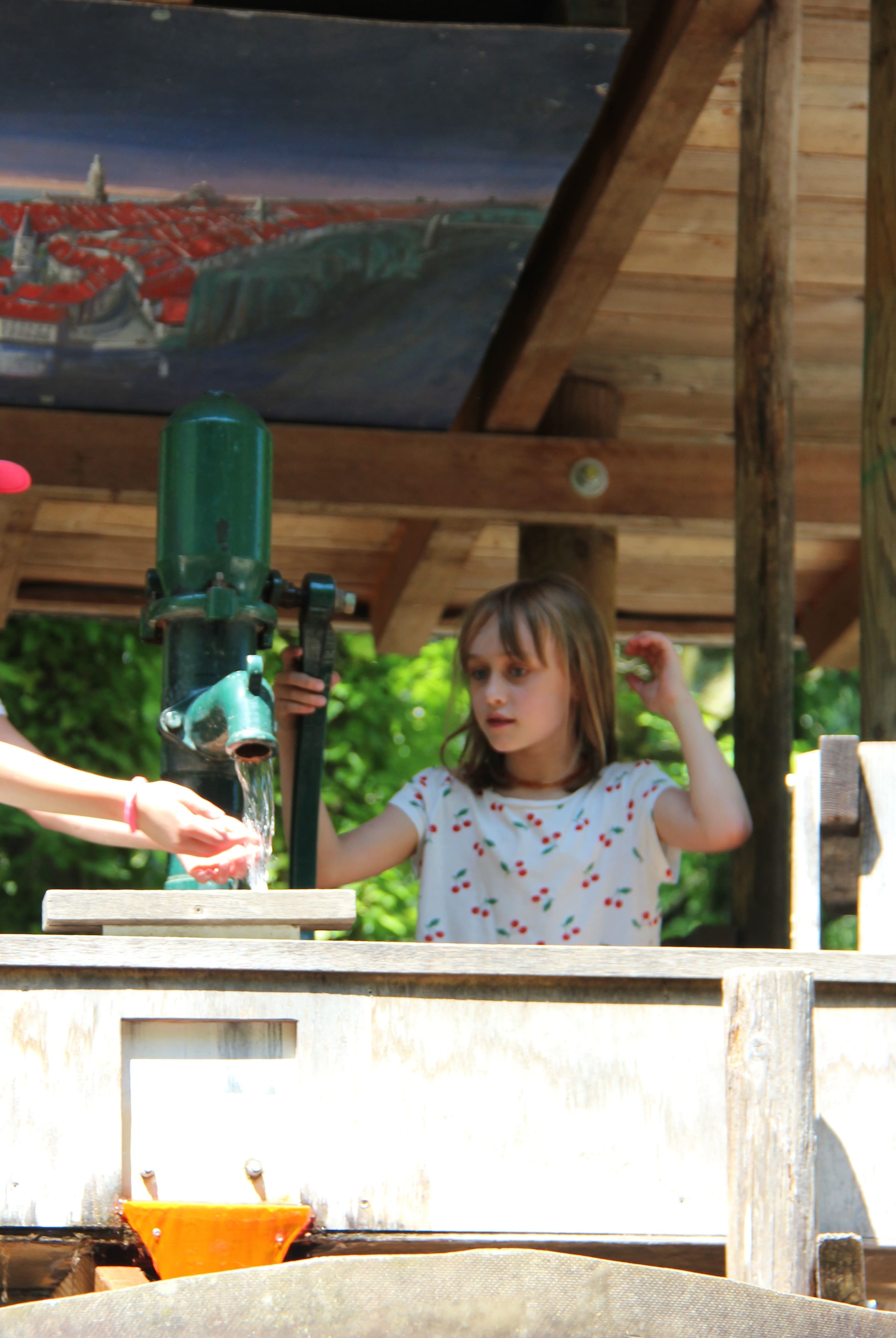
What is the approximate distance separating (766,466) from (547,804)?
757mm

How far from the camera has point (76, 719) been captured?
7.05 meters

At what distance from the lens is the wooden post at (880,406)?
7.31 feet

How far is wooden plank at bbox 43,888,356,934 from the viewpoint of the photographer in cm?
156

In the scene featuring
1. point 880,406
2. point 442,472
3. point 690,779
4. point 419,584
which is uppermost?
point 442,472

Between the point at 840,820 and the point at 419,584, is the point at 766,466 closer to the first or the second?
the point at 840,820

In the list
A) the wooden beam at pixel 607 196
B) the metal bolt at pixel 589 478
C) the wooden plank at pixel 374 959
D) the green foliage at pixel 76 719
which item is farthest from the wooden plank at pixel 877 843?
the green foliage at pixel 76 719

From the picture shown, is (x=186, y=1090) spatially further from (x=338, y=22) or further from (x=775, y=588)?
(x=338, y=22)

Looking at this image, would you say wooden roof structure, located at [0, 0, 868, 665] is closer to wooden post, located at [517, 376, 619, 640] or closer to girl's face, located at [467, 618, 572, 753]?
wooden post, located at [517, 376, 619, 640]

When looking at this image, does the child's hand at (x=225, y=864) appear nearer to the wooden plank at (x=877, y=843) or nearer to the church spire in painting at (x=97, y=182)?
the wooden plank at (x=877, y=843)

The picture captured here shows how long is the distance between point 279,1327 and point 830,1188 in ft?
1.78

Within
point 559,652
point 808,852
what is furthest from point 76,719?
point 808,852

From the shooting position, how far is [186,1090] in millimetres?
1530

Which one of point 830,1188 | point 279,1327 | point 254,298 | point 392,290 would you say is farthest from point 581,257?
point 279,1327

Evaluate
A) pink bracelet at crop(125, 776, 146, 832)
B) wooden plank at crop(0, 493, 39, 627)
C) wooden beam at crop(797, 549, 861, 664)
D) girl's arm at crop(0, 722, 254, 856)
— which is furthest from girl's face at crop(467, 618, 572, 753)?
wooden beam at crop(797, 549, 861, 664)
